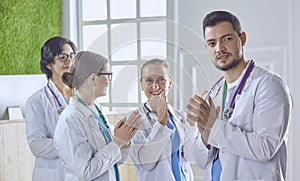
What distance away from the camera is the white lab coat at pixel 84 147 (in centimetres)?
224

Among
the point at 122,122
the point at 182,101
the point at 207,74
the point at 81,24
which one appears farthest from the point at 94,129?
the point at 81,24

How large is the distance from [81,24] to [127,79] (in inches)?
97.0

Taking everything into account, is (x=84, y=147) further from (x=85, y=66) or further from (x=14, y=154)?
(x=14, y=154)

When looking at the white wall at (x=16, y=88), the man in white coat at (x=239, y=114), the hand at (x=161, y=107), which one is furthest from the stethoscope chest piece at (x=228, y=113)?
the white wall at (x=16, y=88)

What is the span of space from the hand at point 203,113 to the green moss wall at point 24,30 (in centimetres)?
225

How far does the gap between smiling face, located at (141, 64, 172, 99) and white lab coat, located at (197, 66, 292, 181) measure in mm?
312

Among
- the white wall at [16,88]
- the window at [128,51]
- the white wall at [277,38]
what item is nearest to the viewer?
the window at [128,51]

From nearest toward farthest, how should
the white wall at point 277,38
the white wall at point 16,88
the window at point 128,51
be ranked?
the window at point 128,51 → the white wall at point 277,38 → the white wall at point 16,88

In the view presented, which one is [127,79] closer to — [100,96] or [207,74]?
[100,96]

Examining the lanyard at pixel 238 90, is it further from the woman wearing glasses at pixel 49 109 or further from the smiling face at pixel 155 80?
the woman wearing glasses at pixel 49 109

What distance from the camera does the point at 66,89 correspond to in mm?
2867

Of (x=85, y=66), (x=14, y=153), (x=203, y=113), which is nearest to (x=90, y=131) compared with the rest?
(x=85, y=66)

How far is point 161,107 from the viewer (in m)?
2.24

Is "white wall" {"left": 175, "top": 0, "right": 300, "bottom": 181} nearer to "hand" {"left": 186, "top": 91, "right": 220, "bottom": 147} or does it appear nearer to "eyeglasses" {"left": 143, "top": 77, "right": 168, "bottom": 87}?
"eyeglasses" {"left": 143, "top": 77, "right": 168, "bottom": 87}
